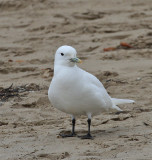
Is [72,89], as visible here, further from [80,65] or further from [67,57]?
[80,65]

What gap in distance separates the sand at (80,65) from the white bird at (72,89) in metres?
0.31

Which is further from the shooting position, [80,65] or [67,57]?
[80,65]

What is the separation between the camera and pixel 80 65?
8.10m

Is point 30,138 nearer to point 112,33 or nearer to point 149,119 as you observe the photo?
point 149,119

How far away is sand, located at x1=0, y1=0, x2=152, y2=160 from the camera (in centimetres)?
500

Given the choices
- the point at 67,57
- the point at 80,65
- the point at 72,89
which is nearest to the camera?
the point at 72,89

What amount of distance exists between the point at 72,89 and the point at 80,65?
293 centimetres

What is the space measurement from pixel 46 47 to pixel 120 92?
257 cm

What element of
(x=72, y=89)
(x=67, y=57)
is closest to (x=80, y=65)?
(x=67, y=57)

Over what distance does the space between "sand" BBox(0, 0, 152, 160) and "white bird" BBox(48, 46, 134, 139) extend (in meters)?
0.31

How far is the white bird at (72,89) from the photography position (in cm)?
520

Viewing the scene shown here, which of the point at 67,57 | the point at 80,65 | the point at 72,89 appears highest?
the point at 67,57

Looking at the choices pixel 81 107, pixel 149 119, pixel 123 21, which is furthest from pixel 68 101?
pixel 123 21

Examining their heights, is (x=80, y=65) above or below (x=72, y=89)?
below
